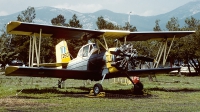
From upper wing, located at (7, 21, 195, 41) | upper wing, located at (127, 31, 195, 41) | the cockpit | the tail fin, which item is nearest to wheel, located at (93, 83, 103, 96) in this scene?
the cockpit

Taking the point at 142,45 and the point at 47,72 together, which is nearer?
the point at 47,72

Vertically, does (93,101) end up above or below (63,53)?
below

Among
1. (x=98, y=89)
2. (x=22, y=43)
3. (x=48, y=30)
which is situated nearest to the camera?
(x=98, y=89)

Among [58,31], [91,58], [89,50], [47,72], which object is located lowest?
[47,72]

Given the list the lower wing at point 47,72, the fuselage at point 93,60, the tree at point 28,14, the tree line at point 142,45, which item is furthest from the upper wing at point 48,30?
the tree at point 28,14

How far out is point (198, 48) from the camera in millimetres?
44375

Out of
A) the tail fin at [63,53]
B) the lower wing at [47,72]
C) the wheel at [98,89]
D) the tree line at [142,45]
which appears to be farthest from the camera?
the tree line at [142,45]

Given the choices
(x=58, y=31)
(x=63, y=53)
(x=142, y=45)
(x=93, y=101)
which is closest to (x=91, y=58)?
(x=58, y=31)

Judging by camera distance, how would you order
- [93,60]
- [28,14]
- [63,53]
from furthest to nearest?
[28,14] < [63,53] < [93,60]

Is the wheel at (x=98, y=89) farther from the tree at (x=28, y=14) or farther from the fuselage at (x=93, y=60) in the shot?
the tree at (x=28, y=14)

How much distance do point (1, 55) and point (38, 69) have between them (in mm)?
45573

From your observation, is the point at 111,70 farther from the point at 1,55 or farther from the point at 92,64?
the point at 1,55

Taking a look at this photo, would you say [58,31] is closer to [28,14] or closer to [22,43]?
[22,43]

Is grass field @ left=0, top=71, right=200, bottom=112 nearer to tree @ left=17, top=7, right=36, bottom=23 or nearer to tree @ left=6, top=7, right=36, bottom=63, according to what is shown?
tree @ left=6, top=7, right=36, bottom=63
